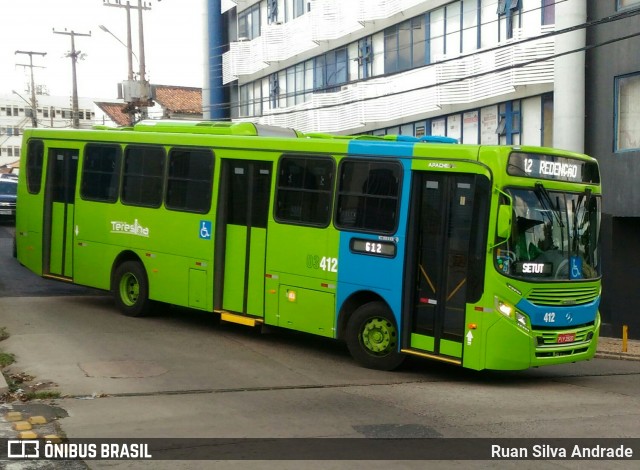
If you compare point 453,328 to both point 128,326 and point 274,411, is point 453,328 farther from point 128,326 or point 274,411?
point 128,326

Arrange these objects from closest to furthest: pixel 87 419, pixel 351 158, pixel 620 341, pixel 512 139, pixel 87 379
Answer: pixel 87 419 → pixel 87 379 → pixel 351 158 → pixel 620 341 → pixel 512 139

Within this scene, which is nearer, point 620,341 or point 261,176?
point 261,176

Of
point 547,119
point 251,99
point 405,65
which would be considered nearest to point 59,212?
point 547,119

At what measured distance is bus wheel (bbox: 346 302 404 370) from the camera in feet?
41.5

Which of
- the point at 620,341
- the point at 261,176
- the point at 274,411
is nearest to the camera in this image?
the point at 274,411

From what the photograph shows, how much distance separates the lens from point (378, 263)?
1262 centimetres

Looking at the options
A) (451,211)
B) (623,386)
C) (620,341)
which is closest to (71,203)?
(451,211)

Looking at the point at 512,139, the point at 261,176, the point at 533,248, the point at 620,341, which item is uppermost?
the point at 512,139

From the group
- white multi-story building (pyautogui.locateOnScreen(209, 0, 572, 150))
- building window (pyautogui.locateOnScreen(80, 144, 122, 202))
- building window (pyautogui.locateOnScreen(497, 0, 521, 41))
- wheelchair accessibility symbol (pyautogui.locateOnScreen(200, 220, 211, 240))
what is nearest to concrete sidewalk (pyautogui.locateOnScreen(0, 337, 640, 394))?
white multi-story building (pyautogui.locateOnScreen(209, 0, 572, 150))

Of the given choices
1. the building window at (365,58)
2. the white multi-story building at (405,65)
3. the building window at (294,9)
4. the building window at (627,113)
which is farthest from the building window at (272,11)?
the building window at (627,113)

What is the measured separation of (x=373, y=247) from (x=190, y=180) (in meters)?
4.13

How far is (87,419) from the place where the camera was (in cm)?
931

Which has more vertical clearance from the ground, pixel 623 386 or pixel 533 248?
pixel 533 248

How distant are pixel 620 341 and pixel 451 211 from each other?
1100 centimetres
